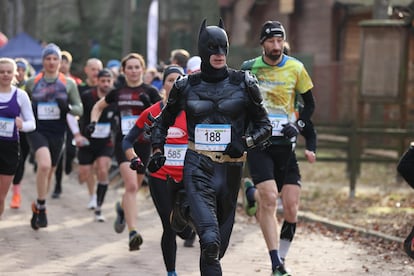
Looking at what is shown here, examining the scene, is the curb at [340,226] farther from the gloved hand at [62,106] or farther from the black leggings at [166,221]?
the black leggings at [166,221]

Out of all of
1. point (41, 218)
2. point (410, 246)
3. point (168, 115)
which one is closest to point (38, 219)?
point (41, 218)

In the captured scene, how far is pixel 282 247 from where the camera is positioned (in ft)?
31.8

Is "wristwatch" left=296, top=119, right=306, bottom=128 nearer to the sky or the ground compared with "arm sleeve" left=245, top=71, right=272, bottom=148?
nearer to the ground

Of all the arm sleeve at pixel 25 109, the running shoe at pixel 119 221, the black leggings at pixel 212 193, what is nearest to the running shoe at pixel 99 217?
the running shoe at pixel 119 221

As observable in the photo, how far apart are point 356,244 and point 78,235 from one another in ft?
10.1

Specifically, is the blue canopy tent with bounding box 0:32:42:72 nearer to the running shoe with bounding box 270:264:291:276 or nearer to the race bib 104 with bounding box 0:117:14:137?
the race bib 104 with bounding box 0:117:14:137

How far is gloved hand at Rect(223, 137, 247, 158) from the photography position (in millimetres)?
7711

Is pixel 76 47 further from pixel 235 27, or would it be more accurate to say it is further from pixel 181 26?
pixel 181 26

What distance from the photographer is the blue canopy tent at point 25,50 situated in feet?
98.7

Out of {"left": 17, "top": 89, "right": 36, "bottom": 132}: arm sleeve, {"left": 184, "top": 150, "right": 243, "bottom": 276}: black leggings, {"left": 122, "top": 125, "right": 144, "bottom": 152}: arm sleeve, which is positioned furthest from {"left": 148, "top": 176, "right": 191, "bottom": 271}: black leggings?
{"left": 17, "top": 89, "right": 36, "bottom": 132}: arm sleeve

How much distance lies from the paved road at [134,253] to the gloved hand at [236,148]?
7.09 feet

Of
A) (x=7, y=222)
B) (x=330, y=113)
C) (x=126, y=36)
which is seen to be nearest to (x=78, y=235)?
(x=7, y=222)

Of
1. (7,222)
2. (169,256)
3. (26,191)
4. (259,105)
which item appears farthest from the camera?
(26,191)

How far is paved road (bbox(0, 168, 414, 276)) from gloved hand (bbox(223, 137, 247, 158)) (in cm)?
216
